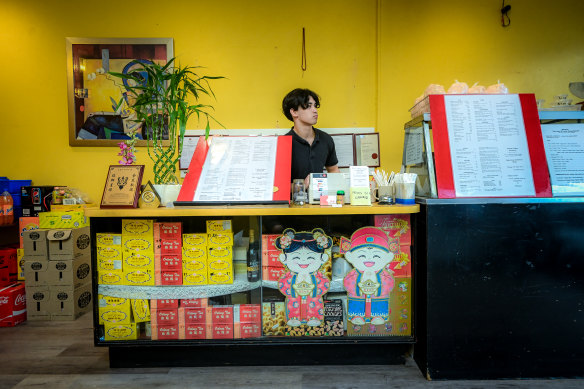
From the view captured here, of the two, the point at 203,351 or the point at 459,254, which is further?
the point at 203,351

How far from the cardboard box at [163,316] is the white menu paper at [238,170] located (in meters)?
0.68

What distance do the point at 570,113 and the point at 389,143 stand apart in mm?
1671

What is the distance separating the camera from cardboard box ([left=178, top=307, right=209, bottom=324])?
6.48ft

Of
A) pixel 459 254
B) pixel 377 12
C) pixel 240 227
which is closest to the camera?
pixel 459 254

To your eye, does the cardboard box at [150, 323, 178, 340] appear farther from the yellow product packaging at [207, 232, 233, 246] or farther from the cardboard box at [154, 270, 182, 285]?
the yellow product packaging at [207, 232, 233, 246]

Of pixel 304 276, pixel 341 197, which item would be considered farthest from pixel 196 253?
pixel 341 197

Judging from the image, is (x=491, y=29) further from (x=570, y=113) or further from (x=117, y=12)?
(x=117, y=12)

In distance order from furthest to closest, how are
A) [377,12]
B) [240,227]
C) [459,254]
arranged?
[377,12], [240,227], [459,254]

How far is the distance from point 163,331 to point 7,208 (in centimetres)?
237

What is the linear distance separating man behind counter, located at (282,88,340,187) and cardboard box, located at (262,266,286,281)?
1.06m

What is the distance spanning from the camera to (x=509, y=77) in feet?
11.5

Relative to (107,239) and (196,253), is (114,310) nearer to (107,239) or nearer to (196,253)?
(107,239)

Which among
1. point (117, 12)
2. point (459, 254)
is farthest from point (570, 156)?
point (117, 12)

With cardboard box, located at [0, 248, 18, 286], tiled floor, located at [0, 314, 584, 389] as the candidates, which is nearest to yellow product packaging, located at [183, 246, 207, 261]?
tiled floor, located at [0, 314, 584, 389]
